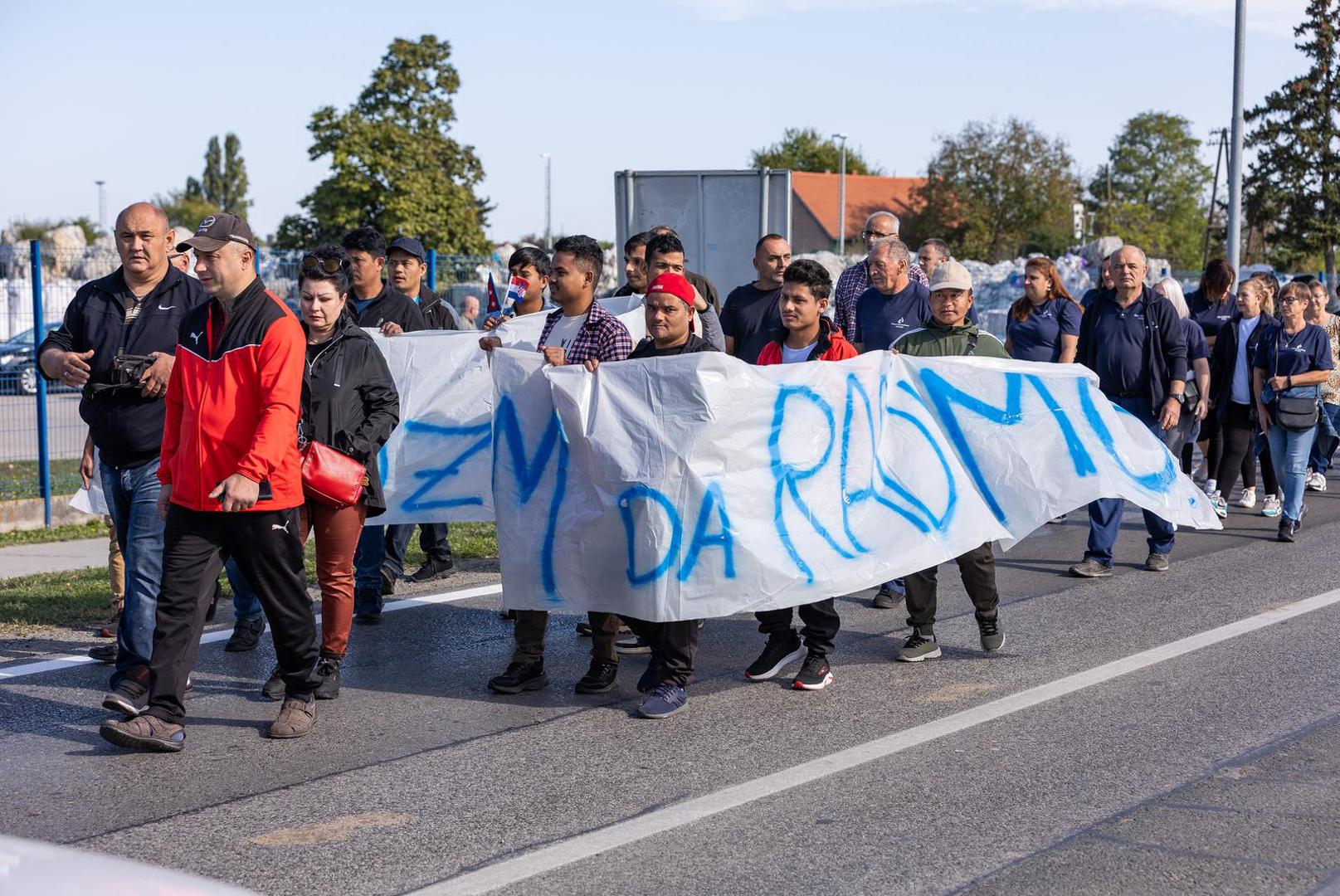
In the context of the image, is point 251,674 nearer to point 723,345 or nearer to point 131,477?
point 131,477

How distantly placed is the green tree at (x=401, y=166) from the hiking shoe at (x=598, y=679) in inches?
1802

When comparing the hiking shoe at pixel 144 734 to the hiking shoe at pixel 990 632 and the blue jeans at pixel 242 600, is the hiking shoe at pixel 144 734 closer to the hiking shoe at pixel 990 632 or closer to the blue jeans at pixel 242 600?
the blue jeans at pixel 242 600

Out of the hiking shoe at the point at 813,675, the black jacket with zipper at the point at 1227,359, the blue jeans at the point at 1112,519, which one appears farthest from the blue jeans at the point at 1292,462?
the hiking shoe at the point at 813,675

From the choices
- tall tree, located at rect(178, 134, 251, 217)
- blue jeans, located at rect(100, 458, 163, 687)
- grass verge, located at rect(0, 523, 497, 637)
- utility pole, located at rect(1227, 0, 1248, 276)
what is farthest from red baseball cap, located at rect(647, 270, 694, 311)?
tall tree, located at rect(178, 134, 251, 217)

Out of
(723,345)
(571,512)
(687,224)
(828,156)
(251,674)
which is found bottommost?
(251,674)

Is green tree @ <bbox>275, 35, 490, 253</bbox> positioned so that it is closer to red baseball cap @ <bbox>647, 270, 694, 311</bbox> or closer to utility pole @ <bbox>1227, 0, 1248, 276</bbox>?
utility pole @ <bbox>1227, 0, 1248, 276</bbox>

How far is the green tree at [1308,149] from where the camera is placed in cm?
5784

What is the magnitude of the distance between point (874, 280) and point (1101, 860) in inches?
171

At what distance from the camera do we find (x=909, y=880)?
13.1 feet

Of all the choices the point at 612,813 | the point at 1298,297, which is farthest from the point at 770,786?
the point at 1298,297

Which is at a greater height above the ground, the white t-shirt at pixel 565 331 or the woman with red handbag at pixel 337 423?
the white t-shirt at pixel 565 331

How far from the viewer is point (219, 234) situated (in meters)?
5.18

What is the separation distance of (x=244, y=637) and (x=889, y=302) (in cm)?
387

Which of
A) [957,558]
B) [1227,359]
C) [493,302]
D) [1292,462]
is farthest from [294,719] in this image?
[1227,359]
